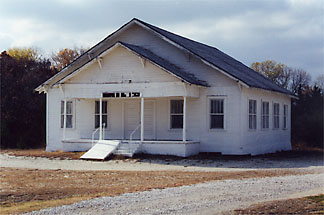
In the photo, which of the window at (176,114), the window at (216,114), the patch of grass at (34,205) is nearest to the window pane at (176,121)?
the window at (176,114)

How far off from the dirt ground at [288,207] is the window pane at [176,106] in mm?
15107


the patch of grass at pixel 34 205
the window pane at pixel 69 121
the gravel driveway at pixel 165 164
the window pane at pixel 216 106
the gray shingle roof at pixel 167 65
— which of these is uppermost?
the gray shingle roof at pixel 167 65

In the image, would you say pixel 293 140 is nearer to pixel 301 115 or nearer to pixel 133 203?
pixel 301 115

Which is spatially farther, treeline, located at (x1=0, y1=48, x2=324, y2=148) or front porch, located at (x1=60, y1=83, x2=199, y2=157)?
treeline, located at (x1=0, y1=48, x2=324, y2=148)

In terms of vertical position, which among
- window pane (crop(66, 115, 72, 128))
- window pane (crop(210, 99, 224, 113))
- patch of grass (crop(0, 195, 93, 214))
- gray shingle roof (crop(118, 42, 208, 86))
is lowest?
patch of grass (crop(0, 195, 93, 214))

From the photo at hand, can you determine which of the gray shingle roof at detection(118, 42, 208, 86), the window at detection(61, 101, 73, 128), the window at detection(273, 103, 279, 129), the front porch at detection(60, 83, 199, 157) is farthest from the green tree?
the window at detection(273, 103, 279, 129)

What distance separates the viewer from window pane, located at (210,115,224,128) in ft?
82.3

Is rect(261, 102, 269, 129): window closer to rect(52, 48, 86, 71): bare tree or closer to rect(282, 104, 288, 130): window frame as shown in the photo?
rect(282, 104, 288, 130): window frame

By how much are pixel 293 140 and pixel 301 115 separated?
2342mm

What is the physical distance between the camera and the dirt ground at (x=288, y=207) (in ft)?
33.0

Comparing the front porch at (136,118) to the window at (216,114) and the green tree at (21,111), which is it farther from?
the green tree at (21,111)

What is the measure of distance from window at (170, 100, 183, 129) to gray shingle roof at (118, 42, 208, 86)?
1.69 m

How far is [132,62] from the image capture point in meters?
25.0

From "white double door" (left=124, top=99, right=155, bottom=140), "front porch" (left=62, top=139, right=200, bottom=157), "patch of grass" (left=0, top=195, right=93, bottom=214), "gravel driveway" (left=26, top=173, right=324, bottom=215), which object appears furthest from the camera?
"white double door" (left=124, top=99, right=155, bottom=140)
